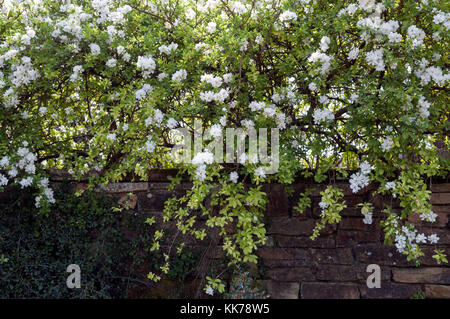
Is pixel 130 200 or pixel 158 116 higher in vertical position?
pixel 158 116

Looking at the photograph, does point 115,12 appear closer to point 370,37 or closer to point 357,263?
point 370,37

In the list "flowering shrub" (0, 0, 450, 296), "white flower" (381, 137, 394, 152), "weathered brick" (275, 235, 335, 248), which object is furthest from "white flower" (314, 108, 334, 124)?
"weathered brick" (275, 235, 335, 248)

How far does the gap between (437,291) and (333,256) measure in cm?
71

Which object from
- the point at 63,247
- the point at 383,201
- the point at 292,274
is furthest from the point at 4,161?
the point at 383,201

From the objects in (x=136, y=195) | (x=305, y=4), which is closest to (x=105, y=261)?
(x=136, y=195)

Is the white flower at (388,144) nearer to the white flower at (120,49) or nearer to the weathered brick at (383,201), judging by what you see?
the weathered brick at (383,201)

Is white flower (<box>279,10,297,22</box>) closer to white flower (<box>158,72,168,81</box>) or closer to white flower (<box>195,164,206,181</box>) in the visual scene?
white flower (<box>158,72,168,81</box>)

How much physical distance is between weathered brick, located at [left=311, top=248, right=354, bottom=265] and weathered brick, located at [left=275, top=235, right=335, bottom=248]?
0.13 ft

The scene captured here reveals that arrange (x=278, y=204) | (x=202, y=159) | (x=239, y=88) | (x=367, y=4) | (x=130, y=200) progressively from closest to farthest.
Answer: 1. (x=202, y=159)
2. (x=367, y=4)
3. (x=239, y=88)
4. (x=278, y=204)
5. (x=130, y=200)

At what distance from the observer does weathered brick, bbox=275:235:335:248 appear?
2783 mm

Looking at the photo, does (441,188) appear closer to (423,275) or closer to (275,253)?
(423,275)

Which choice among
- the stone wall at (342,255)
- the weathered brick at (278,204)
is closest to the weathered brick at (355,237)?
the stone wall at (342,255)

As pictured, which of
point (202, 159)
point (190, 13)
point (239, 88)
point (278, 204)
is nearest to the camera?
point (202, 159)

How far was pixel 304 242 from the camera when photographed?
2803 millimetres
